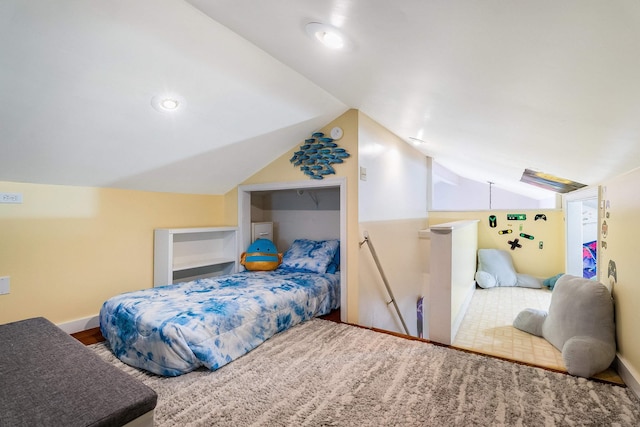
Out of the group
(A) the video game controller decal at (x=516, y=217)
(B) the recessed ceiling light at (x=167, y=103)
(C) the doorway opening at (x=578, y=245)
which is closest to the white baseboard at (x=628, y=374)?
(C) the doorway opening at (x=578, y=245)

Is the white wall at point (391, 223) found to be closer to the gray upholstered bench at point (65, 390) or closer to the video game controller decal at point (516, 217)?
the video game controller decal at point (516, 217)

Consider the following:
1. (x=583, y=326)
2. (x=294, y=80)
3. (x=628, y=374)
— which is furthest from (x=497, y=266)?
(x=294, y=80)

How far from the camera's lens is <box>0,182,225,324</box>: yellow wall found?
242 centimetres

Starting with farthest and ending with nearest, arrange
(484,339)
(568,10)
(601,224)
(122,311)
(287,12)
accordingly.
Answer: (484,339), (601,224), (122,311), (287,12), (568,10)

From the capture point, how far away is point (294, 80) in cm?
238

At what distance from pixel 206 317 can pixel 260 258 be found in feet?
5.07

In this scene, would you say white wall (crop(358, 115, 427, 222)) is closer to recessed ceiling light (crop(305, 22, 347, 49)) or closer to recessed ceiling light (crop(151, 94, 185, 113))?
recessed ceiling light (crop(305, 22, 347, 49))

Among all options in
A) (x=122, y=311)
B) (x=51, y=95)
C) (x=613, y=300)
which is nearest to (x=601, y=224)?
(x=613, y=300)

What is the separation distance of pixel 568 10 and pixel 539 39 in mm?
167

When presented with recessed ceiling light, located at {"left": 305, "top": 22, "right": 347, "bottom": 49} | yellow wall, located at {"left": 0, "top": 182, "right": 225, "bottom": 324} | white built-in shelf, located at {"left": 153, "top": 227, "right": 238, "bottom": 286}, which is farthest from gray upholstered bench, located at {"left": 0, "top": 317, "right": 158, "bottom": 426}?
white built-in shelf, located at {"left": 153, "top": 227, "right": 238, "bottom": 286}

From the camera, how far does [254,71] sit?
221 centimetres

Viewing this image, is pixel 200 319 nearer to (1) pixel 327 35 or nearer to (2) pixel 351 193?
(2) pixel 351 193

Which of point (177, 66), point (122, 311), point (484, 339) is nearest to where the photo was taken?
point (177, 66)

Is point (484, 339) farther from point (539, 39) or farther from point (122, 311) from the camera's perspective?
point (122, 311)
